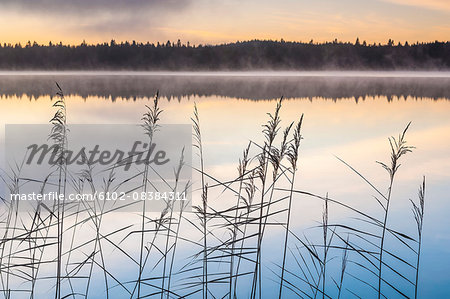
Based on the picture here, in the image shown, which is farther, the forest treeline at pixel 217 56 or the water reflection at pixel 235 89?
the forest treeline at pixel 217 56

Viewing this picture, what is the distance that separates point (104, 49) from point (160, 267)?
372 ft

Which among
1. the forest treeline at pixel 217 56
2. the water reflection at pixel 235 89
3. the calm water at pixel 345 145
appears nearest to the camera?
the calm water at pixel 345 145

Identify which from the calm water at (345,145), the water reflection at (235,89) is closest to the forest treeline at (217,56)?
the water reflection at (235,89)

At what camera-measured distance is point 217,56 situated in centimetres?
12169

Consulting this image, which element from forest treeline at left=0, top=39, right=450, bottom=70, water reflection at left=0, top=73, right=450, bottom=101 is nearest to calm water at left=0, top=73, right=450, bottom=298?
water reflection at left=0, top=73, right=450, bottom=101

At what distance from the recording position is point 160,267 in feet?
22.7

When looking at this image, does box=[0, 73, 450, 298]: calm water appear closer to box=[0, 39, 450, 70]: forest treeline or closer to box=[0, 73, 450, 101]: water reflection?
box=[0, 73, 450, 101]: water reflection

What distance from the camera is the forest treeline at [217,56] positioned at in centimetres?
11509

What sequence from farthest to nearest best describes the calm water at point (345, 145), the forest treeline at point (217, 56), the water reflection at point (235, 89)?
the forest treeline at point (217, 56) < the water reflection at point (235, 89) < the calm water at point (345, 145)

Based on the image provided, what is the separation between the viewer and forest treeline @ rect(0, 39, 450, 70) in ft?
378

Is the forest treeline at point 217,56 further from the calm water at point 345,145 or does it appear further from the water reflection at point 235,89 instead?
the calm water at point 345,145

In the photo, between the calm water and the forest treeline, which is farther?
the forest treeline

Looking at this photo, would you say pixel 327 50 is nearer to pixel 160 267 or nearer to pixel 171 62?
pixel 171 62

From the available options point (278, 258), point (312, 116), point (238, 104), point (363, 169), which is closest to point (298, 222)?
point (278, 258)
